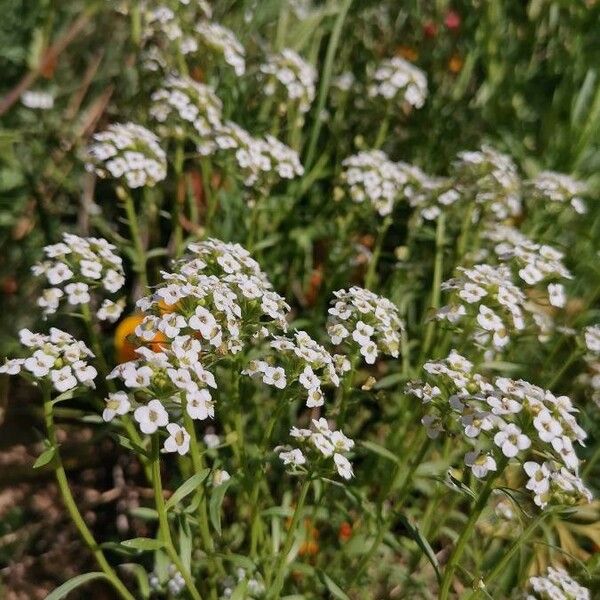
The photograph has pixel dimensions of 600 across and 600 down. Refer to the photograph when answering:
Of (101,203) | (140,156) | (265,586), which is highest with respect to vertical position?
(140,156)

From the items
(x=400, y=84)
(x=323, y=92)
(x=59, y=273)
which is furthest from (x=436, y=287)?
(x=59, y=273)

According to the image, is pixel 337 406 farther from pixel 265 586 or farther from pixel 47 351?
pixel 47 351

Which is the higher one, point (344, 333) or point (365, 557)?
point (344, 333)

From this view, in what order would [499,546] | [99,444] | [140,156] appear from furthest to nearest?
[99,444]
[499,546]
[140,156]

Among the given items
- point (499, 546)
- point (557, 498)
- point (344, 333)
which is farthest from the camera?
point (499, 546)

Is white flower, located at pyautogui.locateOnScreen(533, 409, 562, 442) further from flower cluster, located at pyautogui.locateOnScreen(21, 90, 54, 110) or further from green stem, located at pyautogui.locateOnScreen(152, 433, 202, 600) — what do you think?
flower cluster, located at pyautogui.locateOnScreen(21, 90, 54, 110)

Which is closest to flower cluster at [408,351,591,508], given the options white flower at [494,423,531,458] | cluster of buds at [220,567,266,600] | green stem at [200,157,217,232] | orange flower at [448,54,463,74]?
white flower at [494,423,531,458]

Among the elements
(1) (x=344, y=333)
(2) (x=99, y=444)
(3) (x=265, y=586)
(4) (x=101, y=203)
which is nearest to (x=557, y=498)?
(1) (x=344, y=333)
